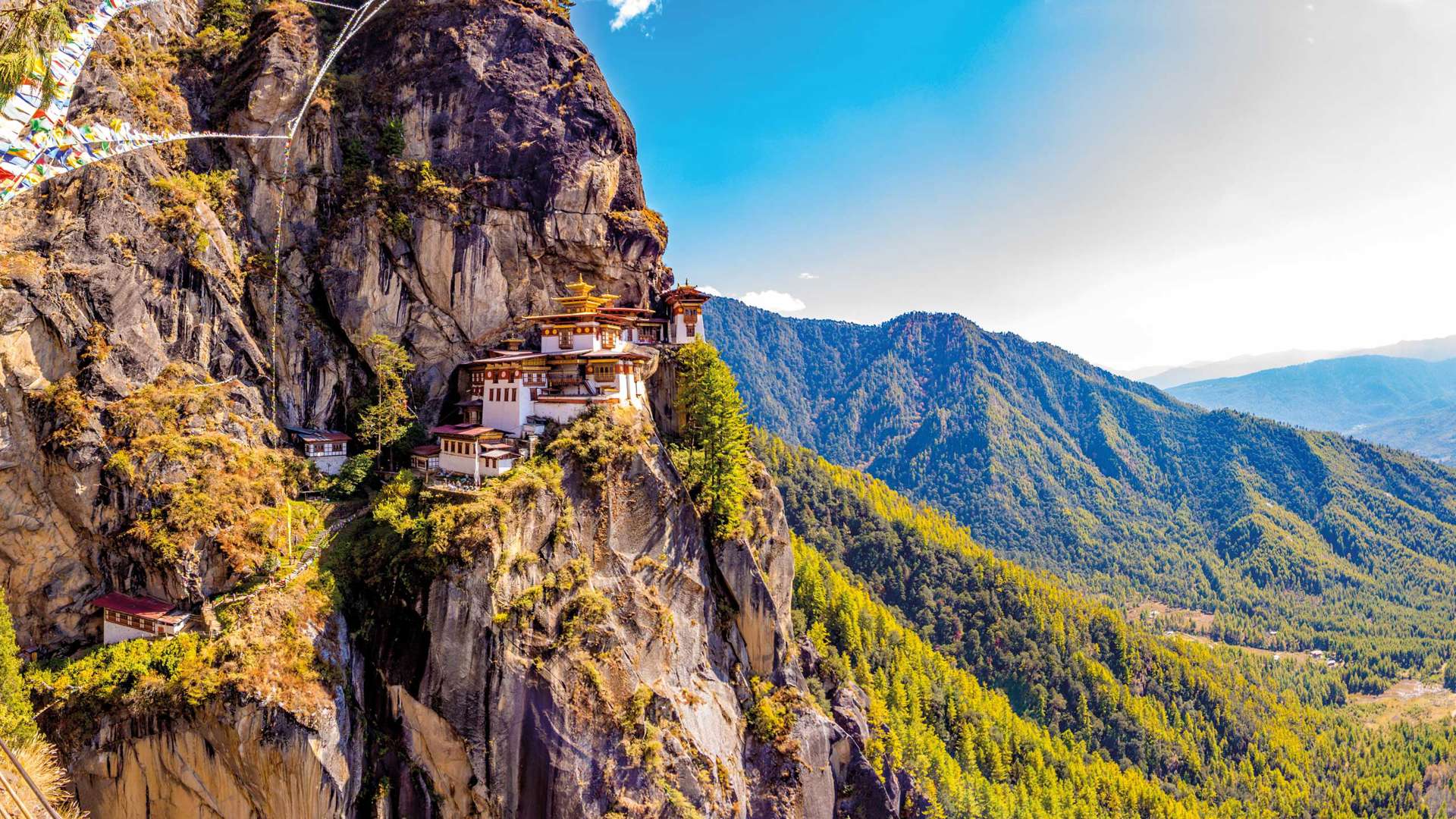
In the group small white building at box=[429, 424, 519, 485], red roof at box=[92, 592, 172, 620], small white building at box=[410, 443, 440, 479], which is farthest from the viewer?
small white building at box=[410, 443, 440, 479]

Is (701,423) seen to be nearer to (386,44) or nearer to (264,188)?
(264,188)

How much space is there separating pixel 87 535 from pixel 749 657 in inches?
1432

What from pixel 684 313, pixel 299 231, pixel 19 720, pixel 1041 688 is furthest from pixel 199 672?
pixel 1041 688

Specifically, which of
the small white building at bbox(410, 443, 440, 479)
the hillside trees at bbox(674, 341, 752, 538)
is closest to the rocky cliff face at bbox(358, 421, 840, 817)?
Result: the hillside trees at bbox(674, 341, 752, 538)

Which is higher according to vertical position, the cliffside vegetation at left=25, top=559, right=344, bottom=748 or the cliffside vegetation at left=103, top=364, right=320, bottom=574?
the cliffside vegetation at left=103, top=364, right=320, bottom=574

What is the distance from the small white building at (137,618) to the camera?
1062 inches

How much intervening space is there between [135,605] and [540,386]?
2136 cm

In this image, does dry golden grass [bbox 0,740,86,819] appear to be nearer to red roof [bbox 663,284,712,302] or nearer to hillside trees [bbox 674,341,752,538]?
hillside trees [bbox 674,341,752,538]

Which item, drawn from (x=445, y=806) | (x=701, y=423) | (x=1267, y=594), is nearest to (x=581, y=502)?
(x=701, y=423)

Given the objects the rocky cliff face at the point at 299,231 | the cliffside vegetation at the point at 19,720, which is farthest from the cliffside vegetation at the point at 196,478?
the cliffside vegetation at the point at 19,720

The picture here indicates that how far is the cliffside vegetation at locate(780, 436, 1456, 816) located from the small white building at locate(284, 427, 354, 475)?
42.0m

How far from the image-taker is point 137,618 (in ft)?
89.6

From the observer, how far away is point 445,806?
1174 inches

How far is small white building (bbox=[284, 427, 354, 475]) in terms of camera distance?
3684 cm
